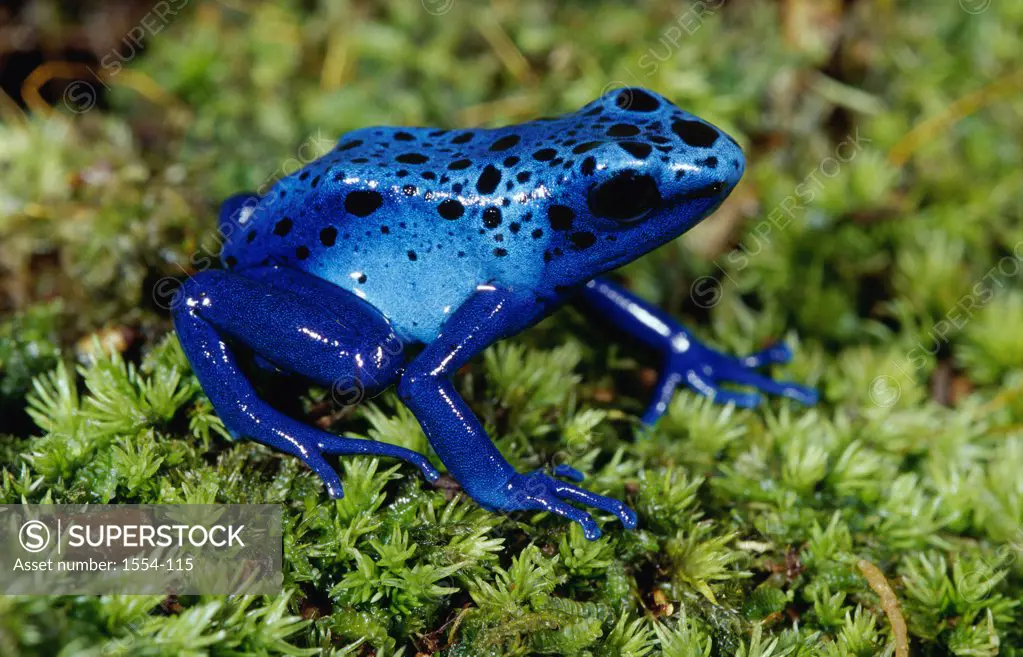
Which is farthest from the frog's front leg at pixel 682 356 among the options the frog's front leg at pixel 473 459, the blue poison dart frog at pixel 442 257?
the frog's front leg at pixel 473 459

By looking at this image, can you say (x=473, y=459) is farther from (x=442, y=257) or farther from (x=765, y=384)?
(x=765, y=384)

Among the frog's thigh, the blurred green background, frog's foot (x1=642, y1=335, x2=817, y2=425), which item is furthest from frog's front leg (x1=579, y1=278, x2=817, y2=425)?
the frog's thigh

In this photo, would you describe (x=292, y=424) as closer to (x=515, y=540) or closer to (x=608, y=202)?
(x=515, y=540)

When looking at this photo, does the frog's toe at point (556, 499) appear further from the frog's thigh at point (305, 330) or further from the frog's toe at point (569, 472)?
the frog's thigh at point (305, 330)

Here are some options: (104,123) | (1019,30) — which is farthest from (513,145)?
(1019,30)
